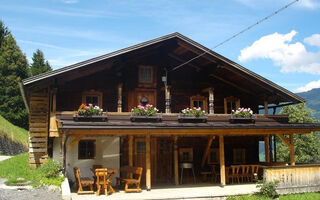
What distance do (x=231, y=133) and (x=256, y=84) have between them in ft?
13.9

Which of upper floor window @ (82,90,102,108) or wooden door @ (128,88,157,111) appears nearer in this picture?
upper floor window @ (82,90,102,108)

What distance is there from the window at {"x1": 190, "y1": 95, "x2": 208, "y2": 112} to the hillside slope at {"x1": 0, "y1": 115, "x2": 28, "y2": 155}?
23207 mm

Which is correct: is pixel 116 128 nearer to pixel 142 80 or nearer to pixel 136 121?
pixel 136 121

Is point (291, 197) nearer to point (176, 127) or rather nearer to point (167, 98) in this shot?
point (176, 127)

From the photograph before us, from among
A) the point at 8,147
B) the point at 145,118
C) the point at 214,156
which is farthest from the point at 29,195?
the point at 8,147

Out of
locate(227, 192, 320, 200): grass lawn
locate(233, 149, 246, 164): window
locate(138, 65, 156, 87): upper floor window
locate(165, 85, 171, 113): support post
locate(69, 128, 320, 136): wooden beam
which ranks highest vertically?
locate(138, 65, 156, 87): upper floor window

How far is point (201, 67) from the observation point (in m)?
19.8

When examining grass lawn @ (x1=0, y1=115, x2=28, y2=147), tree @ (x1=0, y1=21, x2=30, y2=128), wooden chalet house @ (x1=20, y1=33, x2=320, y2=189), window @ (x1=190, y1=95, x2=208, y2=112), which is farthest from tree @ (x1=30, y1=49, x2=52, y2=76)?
window @ (x1=190, y1=95, x2=208, y2=112)

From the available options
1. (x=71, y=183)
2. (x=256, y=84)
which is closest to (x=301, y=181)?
(x=256, y=84)

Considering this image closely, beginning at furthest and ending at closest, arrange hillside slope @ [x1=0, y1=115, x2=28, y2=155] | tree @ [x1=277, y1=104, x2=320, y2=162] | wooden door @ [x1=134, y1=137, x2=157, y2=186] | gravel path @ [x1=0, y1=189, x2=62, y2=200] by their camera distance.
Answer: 1. tree @ [x1=277, y1=104, x2=320, y2=162]
2. hillside slope @ [x1=0, y1=115, x2=28, y2=155]
3. wooden door @ [x1=134, y1=137, x2=157, y2=186]
4. gravel path @ [x1=0, y1=189, x2=62, y2=200]

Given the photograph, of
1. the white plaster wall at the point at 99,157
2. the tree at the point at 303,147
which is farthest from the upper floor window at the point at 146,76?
the tree at the point at 303,147

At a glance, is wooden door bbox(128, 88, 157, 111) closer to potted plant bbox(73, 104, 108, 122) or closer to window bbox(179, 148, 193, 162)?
window bbox(179, 148, 193, 162)

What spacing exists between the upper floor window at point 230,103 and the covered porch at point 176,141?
188cm

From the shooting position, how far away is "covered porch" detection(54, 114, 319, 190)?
14.6 metres
